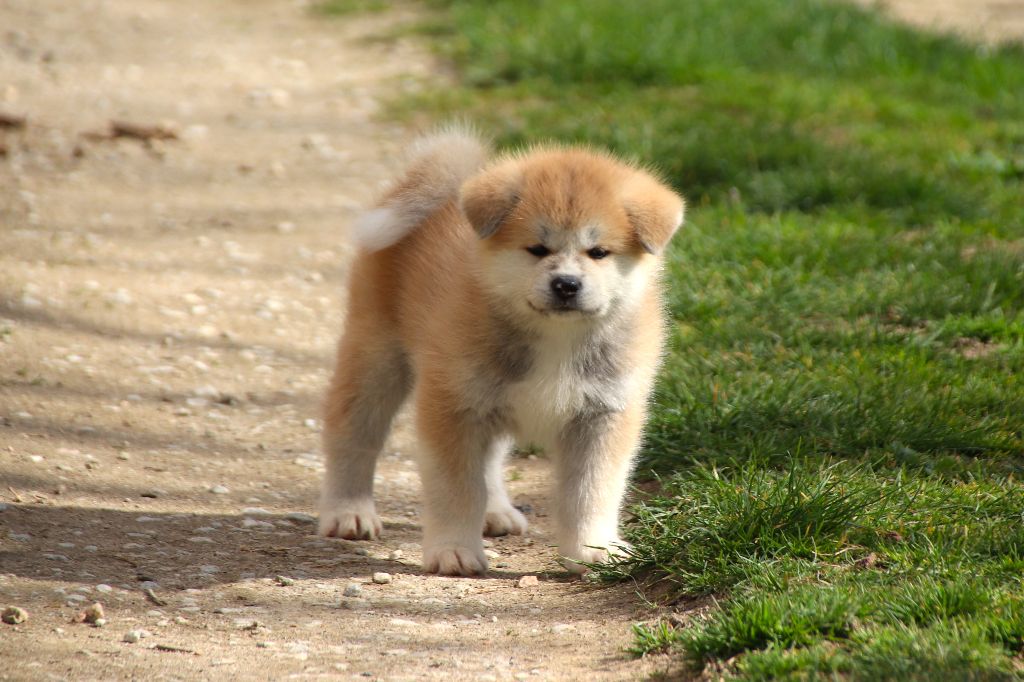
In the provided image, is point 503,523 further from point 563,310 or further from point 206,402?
point 206,402

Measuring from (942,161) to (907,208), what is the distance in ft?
3.12

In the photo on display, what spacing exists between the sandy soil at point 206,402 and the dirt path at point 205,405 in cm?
1

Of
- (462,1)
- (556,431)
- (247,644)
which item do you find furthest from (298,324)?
(462,1)

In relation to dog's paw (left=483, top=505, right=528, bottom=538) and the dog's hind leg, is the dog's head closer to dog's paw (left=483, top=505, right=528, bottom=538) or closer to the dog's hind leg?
the dog's hind leg

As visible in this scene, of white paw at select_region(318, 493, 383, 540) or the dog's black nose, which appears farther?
white paw at select_region(318, 493, 383, 540)

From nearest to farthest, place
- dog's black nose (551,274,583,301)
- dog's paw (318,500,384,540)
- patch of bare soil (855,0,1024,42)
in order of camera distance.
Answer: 1. dog's black nose (551,274,583,301)
2. dog's paw (318,500,384,540)
3. patch of bare soil (855,0,1024,42)

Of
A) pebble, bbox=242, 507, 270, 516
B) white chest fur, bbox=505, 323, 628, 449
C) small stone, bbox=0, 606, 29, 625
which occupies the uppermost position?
white chest fur, bbox=505, 323, 628, 449

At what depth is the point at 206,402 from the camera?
17.7 feet

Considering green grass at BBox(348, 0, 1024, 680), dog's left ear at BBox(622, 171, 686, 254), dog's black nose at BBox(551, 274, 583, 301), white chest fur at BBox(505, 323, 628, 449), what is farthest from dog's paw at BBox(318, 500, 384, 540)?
dog's left ear at BBox(622, 171, 686, 254)

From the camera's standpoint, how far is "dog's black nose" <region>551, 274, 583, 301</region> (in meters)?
3.84

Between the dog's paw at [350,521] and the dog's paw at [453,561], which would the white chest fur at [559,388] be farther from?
the dog's paw at [350,521]

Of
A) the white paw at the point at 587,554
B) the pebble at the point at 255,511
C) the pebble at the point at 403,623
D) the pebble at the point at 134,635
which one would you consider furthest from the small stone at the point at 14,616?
the white paw at the point at 587,554

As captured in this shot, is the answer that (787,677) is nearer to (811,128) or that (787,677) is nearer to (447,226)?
(447,226)

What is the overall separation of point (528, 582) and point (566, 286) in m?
0.91
